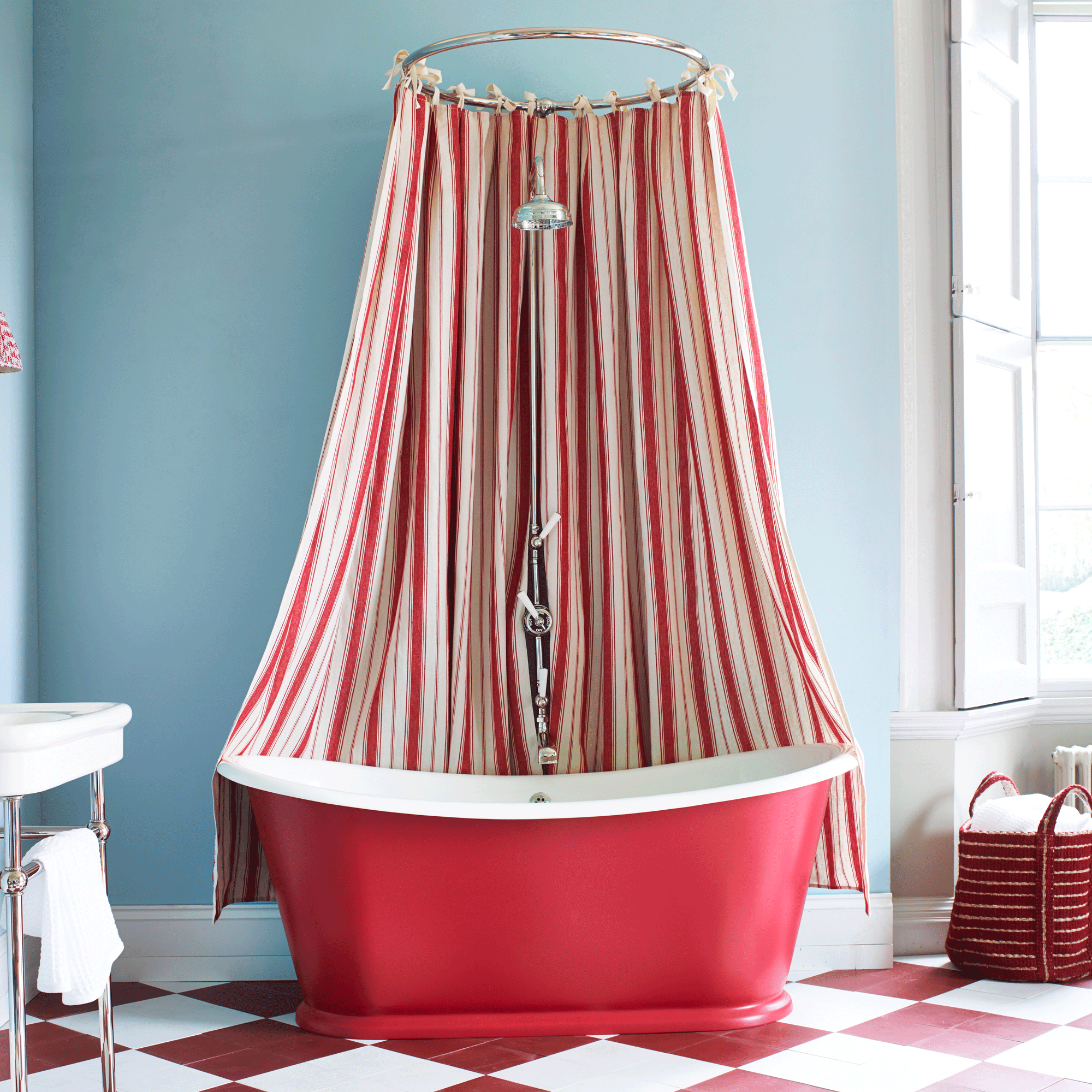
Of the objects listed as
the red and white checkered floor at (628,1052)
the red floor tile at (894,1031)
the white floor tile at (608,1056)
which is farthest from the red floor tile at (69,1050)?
the red floor tile at (894,1031)

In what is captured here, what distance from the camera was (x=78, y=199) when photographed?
2828 mm

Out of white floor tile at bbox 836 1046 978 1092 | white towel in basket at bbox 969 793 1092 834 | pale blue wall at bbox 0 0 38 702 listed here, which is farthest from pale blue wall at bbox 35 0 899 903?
white floor tile at bbox 836 1046 978 1092

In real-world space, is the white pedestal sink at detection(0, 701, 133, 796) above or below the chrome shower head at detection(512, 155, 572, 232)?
below

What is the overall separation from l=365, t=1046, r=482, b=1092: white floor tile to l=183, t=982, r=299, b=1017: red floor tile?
48cm

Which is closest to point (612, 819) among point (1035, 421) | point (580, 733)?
point (580, 733)

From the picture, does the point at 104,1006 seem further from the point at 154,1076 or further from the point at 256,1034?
the point at 256,1034

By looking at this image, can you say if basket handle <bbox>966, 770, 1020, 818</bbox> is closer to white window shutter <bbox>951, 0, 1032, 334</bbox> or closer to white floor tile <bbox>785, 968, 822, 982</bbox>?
white floor tile <bbox>785, 968, 822, 982</bbox>

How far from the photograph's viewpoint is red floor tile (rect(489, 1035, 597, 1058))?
2.20 m

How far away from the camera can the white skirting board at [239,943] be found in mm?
2734

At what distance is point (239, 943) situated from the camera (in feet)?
9.03

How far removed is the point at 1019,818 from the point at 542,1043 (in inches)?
51.4

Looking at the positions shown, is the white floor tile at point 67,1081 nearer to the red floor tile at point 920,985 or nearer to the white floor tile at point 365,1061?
the white floor tile at point 365,1061

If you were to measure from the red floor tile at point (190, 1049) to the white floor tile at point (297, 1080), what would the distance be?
0.16 m

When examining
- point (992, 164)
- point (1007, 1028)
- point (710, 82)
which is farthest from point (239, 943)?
point (992, 164)
